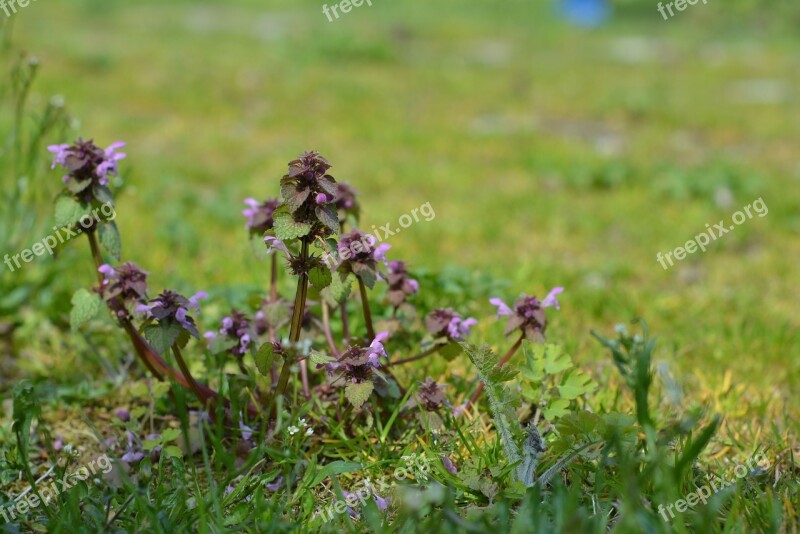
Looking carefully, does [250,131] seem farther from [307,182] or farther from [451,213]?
[307,182]

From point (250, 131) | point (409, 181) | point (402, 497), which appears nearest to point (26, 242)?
point (402, 497)

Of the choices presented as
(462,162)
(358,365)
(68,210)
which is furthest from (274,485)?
(462,162)

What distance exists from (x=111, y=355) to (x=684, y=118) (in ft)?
25.6

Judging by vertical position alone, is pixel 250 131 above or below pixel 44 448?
above

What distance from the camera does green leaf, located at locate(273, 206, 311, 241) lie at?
204 cm

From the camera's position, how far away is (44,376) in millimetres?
3012

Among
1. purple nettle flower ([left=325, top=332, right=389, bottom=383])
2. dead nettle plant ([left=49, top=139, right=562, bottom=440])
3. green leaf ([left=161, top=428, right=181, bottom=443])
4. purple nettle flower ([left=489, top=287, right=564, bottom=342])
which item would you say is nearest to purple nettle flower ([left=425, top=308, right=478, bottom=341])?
dead nettle plant ([left=49, top=139, right=562, bottom=440])

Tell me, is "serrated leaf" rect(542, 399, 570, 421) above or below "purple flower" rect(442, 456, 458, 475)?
above

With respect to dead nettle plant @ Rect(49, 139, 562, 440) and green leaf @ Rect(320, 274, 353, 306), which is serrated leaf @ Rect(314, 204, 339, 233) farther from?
green leaf @ Rect(320, 274, 353, 306)

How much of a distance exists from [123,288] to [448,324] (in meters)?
1.02

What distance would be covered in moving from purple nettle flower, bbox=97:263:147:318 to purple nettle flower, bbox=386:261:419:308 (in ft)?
2.61

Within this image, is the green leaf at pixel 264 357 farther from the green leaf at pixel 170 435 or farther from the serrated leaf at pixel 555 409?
the serrated leaf at pixel 555 409

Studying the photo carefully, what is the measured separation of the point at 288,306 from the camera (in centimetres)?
261

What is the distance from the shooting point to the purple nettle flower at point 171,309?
220cm
